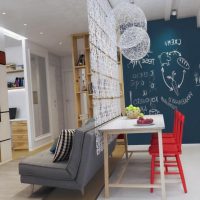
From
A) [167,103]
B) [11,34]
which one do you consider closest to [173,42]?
[167,103]

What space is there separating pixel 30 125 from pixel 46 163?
12.1 feet

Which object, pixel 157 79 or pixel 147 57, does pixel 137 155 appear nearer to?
pixel 157 79

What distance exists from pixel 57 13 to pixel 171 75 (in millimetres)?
2648

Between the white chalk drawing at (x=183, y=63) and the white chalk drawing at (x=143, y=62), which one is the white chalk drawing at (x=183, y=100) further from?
the white chalk drawing at (x=143, y=62)

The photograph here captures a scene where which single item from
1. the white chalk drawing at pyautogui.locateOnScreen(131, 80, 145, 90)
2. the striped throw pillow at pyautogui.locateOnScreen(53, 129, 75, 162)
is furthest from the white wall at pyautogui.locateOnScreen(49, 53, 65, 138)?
the striped throw pillow at pyautogui.locateOnScreen(53, 129, 75, 162)

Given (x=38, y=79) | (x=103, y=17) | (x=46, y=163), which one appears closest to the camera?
(x=46, y=163)

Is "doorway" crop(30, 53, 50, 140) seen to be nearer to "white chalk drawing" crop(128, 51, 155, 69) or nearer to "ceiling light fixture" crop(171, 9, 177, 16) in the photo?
"white chalk drawing" crop(128, 51, 155, 69)

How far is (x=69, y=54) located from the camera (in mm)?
9266

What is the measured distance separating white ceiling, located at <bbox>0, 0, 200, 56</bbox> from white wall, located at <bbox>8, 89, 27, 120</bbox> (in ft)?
5.52

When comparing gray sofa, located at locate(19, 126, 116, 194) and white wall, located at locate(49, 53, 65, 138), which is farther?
white wall, located at locate(49, 53, 65, 138)

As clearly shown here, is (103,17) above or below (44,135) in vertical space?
above

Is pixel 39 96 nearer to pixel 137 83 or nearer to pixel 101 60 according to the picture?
pixel 137 83

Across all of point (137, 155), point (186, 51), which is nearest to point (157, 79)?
point (186, 51)

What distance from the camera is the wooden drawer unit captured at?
689cm
